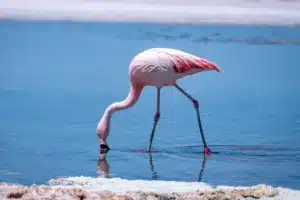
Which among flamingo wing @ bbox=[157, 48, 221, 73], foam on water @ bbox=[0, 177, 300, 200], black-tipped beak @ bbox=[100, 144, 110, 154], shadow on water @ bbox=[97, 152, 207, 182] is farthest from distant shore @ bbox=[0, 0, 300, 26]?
foam on water @ bbox=[0, 177, 300, 200]

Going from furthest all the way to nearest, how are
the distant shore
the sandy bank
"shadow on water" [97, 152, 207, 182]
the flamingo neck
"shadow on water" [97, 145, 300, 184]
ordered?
the distant shore < the flamingo neck < "shadow on water" [97, 145, 300, 184] < "shadow on water" [97, 152, 207, 182] < the sandy bank

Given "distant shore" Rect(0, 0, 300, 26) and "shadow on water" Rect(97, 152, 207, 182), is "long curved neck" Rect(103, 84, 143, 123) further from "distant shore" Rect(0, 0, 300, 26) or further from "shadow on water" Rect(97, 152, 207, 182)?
"distant shore" Rect(0, 0, 300, 26)

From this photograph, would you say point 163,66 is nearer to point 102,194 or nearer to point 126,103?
point 126,103

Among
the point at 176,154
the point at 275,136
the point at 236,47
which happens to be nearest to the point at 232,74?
the point at 236,47

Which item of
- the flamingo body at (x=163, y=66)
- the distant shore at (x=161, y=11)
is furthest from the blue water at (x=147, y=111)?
the distant shore at (x=161, y=11)

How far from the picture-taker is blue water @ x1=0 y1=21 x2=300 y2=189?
17.6 ft

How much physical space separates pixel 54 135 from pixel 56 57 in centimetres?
330

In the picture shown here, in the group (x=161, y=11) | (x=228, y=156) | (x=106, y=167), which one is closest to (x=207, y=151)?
(x=228, y=156)

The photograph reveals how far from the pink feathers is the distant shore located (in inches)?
226

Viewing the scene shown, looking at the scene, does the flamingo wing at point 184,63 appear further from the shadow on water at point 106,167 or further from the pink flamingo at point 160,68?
the shadow on water at point 106,167

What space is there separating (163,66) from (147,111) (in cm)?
108

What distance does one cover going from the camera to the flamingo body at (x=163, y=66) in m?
5.87

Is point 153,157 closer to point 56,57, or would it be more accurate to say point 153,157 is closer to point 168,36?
point 56,57

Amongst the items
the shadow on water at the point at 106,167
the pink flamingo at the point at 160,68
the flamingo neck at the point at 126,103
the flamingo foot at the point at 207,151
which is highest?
the pink flamingo at the point at 160,68
